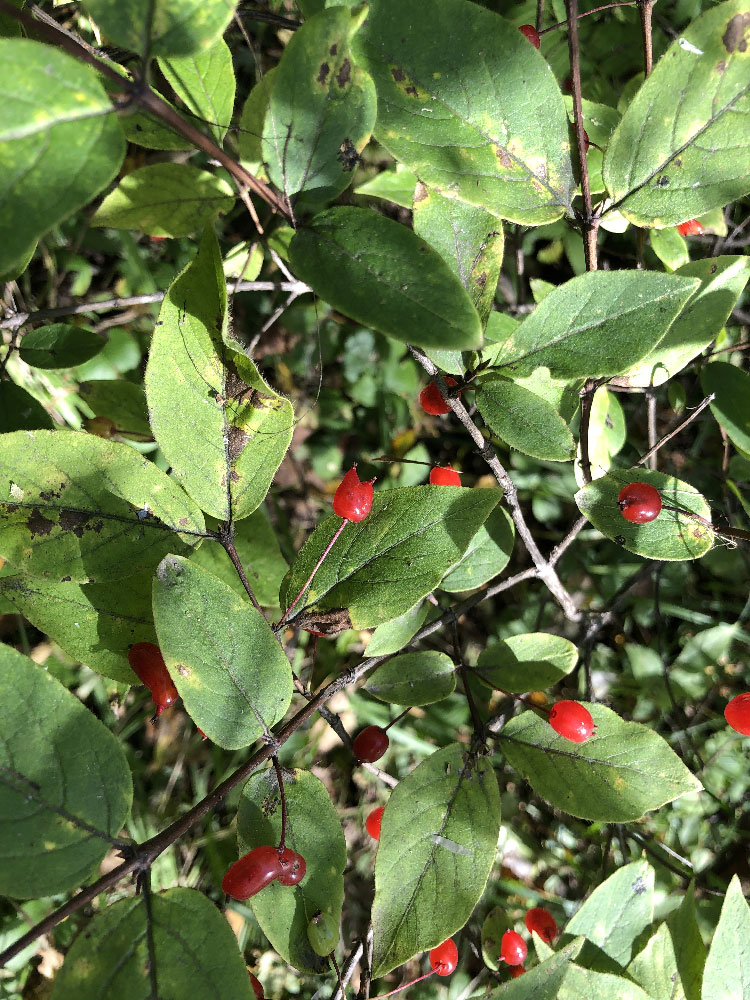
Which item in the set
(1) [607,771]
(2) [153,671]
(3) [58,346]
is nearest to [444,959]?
(1) [607,771]

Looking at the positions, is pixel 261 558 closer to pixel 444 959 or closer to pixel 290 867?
pixel 290 867

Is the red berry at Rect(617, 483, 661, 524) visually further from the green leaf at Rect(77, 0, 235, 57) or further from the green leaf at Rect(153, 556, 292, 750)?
the green leaf at Rect(77, 0, 235, 57)

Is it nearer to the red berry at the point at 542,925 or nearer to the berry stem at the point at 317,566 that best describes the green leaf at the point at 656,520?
the berry stem at the point at 317,566

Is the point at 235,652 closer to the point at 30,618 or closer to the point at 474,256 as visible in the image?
the point at 30,618

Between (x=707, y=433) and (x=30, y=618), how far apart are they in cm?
255

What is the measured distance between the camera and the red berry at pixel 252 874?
1.11 metres

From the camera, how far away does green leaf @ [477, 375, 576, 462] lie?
1.19 meters

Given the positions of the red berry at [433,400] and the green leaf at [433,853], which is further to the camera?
the red berry at [433,400]

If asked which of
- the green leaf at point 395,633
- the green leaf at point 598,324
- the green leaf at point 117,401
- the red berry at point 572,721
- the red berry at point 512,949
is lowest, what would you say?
the red berry at point 512,949

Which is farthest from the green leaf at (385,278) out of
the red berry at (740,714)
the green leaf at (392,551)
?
the red berry at (740,714)

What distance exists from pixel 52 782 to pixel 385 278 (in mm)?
889

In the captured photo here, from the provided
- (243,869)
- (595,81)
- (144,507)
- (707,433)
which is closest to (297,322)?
(595,81)

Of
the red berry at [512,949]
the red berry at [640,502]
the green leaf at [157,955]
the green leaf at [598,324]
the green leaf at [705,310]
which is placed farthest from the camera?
the red berry at [512,949]

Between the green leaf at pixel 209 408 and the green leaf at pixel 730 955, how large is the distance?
4.04ft
